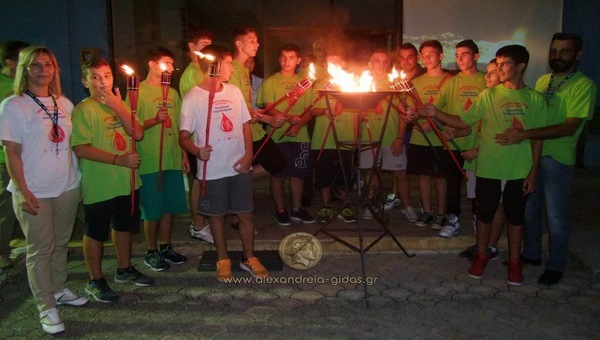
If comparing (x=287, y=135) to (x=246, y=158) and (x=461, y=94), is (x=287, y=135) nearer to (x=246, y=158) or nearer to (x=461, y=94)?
(x=246, y=158)

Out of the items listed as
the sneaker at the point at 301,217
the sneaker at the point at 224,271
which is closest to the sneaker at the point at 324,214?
the sneaker at the point at 301,217

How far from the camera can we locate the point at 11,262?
533cm

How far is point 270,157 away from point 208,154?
4.33 feet

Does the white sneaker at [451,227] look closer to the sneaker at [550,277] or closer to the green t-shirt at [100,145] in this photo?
the sneaker at [550,277]

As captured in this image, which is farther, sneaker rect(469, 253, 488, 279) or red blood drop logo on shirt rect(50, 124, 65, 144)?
sneaker rect(469, 253, 488, 279)

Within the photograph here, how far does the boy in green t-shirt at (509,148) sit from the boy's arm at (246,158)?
1650 mm

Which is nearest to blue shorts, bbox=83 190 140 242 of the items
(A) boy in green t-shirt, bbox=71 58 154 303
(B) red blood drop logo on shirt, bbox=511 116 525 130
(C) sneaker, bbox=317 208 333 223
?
(A) boy in green t-shirt, bbox=71 58 154 303

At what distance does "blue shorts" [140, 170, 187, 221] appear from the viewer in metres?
5.23

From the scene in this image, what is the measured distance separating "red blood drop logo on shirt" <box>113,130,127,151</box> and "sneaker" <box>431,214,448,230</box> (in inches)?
142

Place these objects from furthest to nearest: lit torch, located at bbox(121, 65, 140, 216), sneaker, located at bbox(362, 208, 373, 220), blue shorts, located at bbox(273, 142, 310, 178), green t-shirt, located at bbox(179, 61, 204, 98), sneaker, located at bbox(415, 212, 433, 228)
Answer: sneaker, located at bbox(362, 208, 373, 220)
blue shorts, located at bbox(273, 142, 310, 178)
sneaker, located at bbox(415, 212, 433, 228)
green t-shirt, located at bbox(179, 61, 204, 98)
lit torch, located at bbox(121, 65, 140, 216)

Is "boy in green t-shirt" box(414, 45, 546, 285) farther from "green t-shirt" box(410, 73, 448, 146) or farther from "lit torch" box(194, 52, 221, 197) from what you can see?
"lit torch" box(194, 52, 221, 197)

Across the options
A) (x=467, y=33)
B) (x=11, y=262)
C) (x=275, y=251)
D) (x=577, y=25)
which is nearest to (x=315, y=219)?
(x=275, y=251)

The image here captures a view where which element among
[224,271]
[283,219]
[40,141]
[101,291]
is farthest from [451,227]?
[40,141]

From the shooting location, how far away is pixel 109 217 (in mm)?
4664
